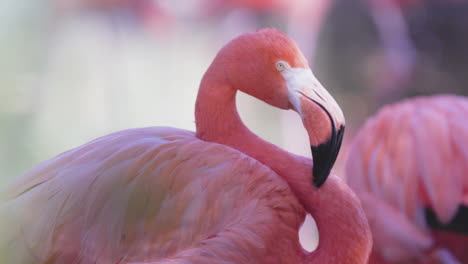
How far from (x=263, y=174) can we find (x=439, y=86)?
5.35m

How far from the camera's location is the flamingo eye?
63.7 inches

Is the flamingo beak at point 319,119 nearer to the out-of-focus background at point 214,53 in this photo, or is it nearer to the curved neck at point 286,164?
the curved neck at point 286,164

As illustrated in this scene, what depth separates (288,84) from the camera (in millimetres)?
1601

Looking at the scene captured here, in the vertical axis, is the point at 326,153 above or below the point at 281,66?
below

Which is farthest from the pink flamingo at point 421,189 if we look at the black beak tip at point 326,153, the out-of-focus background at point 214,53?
the out-of-focus background at point 214,53

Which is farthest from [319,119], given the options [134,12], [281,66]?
[134,12]

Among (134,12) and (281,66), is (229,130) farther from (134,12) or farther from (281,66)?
(134,12)

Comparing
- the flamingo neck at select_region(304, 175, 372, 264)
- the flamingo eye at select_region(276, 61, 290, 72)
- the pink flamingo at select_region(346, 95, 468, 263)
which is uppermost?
the flamingo eye at select_region(276, 61, 290, 72)

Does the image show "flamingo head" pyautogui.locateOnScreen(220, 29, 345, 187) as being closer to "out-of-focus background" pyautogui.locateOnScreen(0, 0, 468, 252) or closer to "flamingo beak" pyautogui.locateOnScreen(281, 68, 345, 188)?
"flamingo beak" pyautogui.locateOnScreen(281, 68, 345, 188)

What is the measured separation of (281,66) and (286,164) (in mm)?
278

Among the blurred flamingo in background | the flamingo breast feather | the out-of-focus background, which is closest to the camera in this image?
the flamingo breast feather

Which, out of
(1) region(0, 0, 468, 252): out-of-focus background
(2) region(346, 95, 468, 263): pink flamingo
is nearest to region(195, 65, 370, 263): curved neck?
(1) region(0, 0, 468, 252): out-of-focus background

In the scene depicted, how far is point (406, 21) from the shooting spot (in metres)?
7.01

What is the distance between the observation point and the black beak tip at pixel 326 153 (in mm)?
1483
